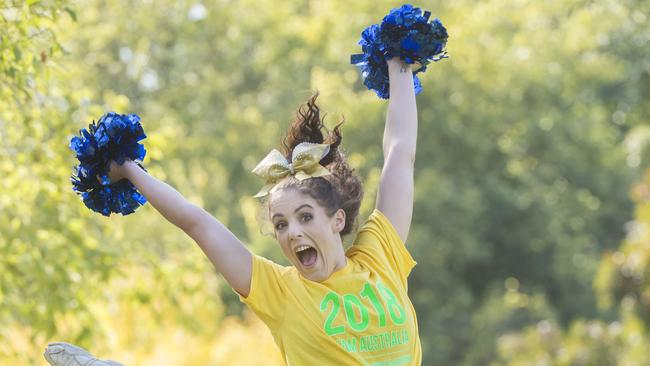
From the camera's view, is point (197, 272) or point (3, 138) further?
point (197, 272)

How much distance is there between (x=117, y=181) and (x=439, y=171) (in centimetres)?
1443

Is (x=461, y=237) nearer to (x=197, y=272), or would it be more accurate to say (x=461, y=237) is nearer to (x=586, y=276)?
(x=586, y=276)

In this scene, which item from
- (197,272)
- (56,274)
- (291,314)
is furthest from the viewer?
(197,272)

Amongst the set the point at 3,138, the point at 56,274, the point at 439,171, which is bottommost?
the point at 56,274

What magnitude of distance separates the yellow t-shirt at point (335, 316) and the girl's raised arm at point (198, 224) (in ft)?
0.13

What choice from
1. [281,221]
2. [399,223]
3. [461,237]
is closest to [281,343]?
[281,221]

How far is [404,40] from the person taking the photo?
3.59 metres

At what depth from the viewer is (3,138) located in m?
6.43

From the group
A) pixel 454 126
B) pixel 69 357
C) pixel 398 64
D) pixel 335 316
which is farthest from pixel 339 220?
pixel 454 126

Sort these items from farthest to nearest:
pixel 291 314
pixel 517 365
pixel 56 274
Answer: pixel 517 365, pixel 56 274, pixel 291 314

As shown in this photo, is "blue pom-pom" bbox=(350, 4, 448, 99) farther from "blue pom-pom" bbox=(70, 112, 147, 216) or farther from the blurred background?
the blurred background

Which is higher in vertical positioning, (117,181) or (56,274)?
(56,274)

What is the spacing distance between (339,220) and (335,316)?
0.30 meters

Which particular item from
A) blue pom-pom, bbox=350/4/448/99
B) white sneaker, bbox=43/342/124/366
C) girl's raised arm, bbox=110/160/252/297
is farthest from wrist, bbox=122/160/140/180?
blue pom-pom, bbox=350/4/448/99
